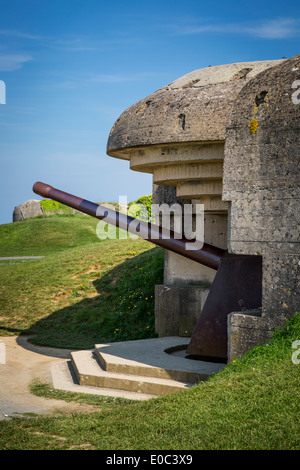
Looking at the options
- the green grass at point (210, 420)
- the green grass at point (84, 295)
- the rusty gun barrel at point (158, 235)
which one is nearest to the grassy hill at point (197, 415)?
the green grass at point (210, 420)

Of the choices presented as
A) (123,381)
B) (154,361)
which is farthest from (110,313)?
(123,381)

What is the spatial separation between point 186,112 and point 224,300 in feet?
8.77

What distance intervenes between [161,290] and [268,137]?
195 inches

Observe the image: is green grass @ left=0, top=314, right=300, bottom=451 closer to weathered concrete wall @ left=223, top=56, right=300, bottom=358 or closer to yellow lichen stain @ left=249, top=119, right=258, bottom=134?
weathered concrete wall @ left=223, top=56, right=300, bottom=358

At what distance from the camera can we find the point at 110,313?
12.2 m

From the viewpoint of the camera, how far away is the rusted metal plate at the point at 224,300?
7617 millimetres

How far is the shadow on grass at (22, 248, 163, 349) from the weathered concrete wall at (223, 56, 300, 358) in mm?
4802

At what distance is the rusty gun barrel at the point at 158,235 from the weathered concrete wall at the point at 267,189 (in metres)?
2.24

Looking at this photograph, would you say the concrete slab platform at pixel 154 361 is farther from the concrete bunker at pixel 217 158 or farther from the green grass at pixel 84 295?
the green grass at pixel 84 295

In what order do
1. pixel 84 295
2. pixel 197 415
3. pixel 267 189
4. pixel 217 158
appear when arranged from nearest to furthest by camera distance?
1. pixel 197 415
2. pixel 267 189
3. pixel 217 158
4. pixel 84 295

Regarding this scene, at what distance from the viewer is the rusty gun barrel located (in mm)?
8781

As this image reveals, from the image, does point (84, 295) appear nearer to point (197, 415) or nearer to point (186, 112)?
point (186, 112)

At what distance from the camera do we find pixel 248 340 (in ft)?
20.9
